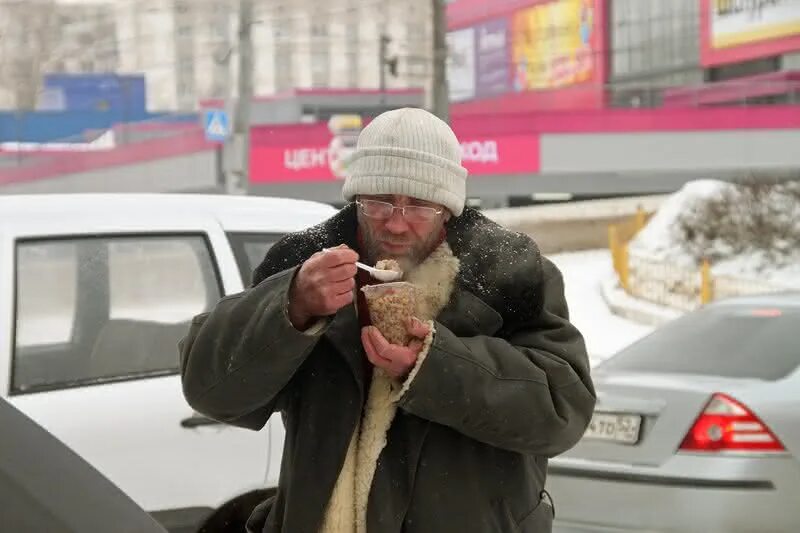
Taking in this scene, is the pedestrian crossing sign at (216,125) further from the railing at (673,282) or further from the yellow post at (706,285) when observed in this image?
the yellow post at (706,285)

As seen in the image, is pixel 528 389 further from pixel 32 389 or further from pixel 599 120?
pixel 599 120

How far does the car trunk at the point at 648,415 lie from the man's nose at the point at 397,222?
3.50 m

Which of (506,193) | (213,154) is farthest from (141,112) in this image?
(506,193)

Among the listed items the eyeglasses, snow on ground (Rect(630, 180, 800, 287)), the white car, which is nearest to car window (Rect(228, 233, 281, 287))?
the white car

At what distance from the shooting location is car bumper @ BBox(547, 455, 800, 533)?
223 inches

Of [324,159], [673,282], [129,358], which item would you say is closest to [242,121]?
[324,159]

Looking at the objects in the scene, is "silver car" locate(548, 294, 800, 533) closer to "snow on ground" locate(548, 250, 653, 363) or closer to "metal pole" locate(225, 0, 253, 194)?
"snow on ground" locate(548, 250, 653, 363)

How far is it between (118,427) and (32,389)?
0.29 m

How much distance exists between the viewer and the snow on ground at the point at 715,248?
63.1ft

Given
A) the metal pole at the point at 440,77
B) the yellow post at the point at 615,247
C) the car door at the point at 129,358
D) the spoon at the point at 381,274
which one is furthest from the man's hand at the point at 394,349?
the yellow post at the point at 615,247

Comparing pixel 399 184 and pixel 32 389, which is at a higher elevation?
pixel 399 184

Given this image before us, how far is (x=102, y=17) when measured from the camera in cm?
8319

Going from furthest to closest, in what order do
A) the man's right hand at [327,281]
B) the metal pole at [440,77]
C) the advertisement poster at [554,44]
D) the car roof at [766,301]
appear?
1. the advertisement poster at [554,44]
2. the metal pole at [440,77]
3. the car roof at [766,301]
4. the man's right hand at [327,281]

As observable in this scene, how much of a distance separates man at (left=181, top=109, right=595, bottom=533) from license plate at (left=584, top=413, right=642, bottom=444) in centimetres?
333
